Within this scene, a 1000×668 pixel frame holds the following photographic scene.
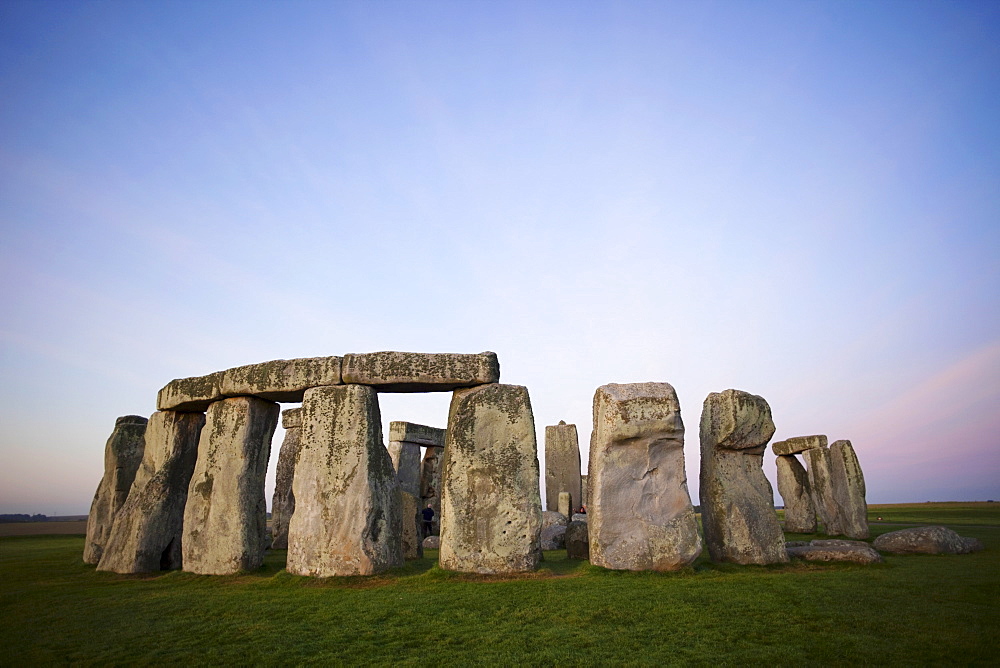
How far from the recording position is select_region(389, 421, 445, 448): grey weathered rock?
1543 cm

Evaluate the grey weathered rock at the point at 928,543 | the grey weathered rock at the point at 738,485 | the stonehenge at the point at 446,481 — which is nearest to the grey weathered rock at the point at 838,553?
the stonehenge at the point at 446,481

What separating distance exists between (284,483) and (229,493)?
5.43 metres

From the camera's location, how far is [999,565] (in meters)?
7.74

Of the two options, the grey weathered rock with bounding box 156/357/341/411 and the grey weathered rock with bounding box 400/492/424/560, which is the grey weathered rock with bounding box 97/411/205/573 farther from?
the grey weathered rock with bounding box 400/492/424/560

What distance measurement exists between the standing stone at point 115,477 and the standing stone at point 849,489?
47.3ft

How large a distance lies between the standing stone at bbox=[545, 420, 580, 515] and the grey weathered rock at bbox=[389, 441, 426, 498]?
13.5ft

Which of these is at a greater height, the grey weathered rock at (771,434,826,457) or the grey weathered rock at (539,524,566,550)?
the grey weathered rock at (771,434,826,457)

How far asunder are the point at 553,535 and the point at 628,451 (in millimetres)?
5250

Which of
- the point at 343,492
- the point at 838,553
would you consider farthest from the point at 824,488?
the point at 343,492

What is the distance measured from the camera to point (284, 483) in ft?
45.4

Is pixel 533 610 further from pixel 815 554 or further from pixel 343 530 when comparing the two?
pixel 815 554

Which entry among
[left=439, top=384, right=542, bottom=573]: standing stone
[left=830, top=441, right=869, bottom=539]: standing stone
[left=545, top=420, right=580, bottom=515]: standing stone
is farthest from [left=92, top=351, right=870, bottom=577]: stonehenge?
[left=545, top=420, right=580, bottom=515]: standing stone

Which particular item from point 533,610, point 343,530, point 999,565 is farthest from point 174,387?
point 999,565

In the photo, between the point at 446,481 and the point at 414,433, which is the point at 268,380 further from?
the point at 414,433
